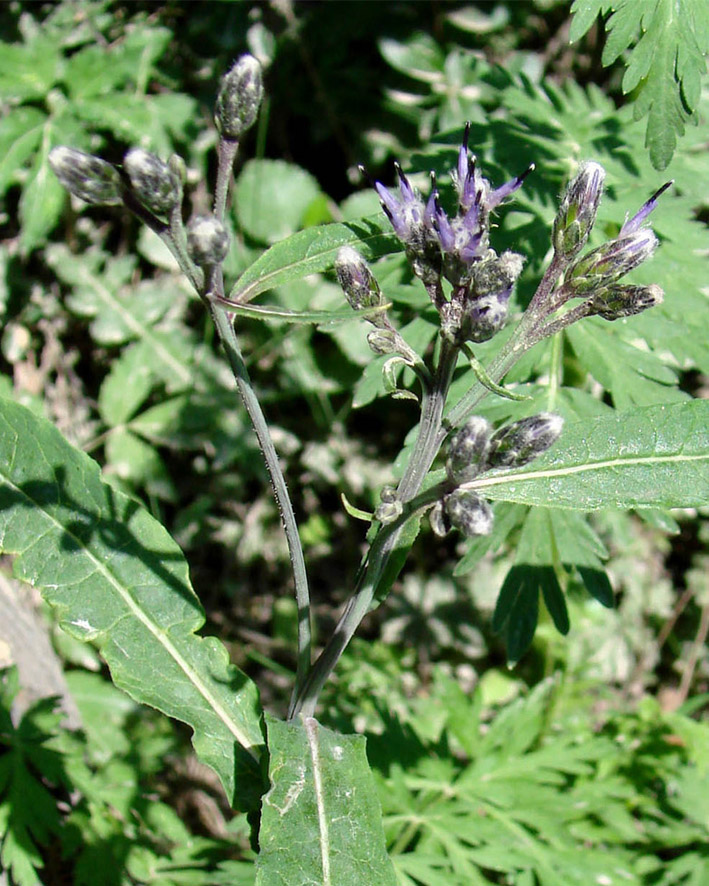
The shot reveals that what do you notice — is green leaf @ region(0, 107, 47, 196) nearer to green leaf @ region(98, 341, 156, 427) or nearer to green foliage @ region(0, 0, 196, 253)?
green foliage @ region(0, 0, 196, 253)

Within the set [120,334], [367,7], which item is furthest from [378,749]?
[367,7]

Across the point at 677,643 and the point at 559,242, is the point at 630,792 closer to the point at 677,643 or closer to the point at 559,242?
the point at 677,643

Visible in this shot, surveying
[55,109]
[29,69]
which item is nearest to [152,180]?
[55,109]

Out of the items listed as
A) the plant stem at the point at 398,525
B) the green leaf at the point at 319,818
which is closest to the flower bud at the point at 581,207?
the plant stem at the point at 398,525

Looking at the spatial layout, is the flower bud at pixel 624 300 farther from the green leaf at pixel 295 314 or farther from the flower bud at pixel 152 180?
the flower bud at pixel 152 180

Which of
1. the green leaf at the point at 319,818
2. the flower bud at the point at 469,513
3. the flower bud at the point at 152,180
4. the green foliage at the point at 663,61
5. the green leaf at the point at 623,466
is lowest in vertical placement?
the green leaf at the point at 319,818

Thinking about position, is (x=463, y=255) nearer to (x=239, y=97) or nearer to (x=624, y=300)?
(x=624, y=300)
